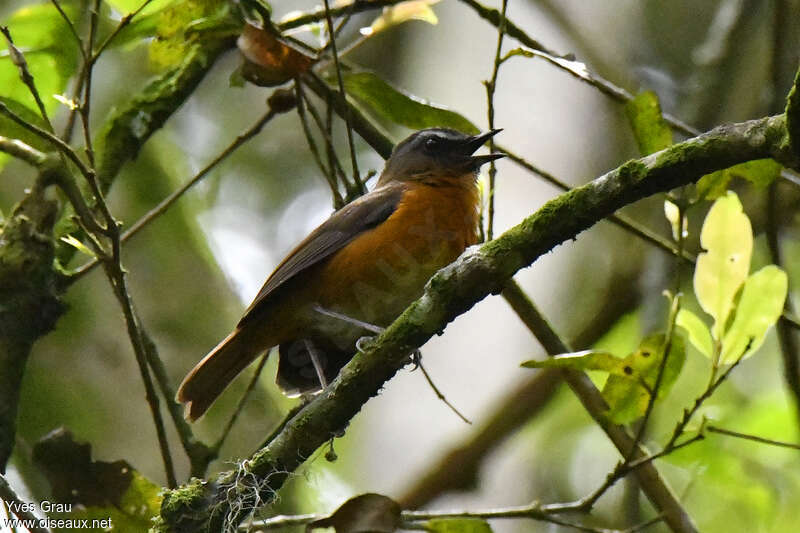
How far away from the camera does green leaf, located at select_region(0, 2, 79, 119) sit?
365 cm

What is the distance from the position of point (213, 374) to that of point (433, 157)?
58.5 inches

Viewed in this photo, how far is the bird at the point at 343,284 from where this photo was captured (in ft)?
13.2

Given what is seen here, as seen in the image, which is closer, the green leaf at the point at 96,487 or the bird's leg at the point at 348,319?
the green leaf at the point at 96,487

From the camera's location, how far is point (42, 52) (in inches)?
146

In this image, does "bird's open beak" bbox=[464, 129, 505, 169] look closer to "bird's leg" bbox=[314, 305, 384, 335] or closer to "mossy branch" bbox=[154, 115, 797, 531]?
"bird's leg" bbox=[314, 305, 384, 335]

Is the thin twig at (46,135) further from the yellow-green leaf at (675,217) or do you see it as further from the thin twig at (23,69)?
the yellow-green leaf at (675,217)

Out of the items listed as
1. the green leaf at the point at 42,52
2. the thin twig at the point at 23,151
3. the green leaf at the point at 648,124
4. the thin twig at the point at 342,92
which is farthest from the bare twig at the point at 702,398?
Answer: the green leaf at the point at 42,52

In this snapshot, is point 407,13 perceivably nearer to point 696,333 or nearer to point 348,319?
point 348,319

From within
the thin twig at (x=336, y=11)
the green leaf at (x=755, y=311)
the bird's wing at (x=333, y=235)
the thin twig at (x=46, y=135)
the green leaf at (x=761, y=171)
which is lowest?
the green leaf at (x=755, y=311)

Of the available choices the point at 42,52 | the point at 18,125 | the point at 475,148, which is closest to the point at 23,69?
the point at 18,125

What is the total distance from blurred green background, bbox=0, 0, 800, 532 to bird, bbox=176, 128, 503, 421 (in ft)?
1.90

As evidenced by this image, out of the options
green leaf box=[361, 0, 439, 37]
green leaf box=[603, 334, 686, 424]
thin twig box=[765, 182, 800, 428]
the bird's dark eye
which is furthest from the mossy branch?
the bird's dark eye

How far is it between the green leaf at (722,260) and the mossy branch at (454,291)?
17.0 inches

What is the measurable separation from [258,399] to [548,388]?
157 centimetres
